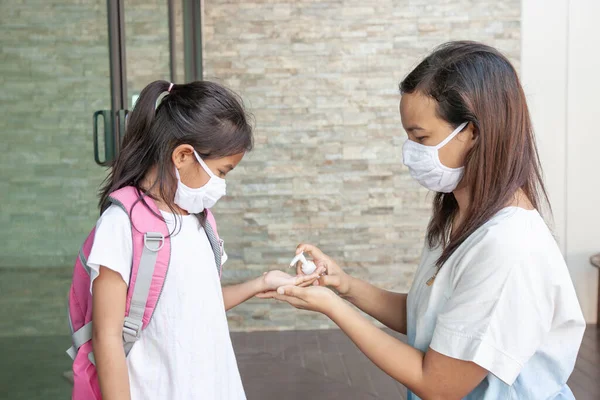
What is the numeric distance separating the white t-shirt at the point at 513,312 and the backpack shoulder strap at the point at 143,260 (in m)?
0.60

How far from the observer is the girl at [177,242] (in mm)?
1421

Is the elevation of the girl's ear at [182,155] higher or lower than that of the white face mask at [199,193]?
higher

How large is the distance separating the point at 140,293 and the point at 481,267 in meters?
0.71

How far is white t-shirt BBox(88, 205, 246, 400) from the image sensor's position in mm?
1439

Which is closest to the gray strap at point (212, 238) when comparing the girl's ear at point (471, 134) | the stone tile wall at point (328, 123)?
the girl's ear at point (471, 134)

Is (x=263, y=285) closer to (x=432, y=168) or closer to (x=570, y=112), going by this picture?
(x=432, y=168)

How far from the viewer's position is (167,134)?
1.60 m

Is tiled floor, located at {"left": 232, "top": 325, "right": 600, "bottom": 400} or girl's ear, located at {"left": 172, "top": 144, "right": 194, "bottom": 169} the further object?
tiled floor, located at {"left": 232, "top": 325, "right": 600, "bottom": 400}

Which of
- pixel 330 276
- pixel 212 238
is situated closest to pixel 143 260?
pixel 212 238

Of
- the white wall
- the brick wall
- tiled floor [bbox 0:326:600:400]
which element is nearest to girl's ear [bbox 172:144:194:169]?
tiled floor [bbox 0:326:600:400]

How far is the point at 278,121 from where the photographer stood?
4715 mm

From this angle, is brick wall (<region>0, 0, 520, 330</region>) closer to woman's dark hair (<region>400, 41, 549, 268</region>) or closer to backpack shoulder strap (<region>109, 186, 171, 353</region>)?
backpack shoulder strap (<region>109, 186, 171, 353</region>)

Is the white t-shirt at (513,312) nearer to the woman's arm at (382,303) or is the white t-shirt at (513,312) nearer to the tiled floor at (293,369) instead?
the woman's arm at (382,303)

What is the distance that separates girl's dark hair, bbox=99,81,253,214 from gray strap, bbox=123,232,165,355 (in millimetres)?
167
